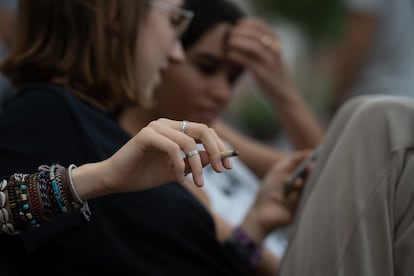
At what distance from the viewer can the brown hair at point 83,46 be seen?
52.7 inches

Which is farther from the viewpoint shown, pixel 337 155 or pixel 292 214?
pixel 292 214

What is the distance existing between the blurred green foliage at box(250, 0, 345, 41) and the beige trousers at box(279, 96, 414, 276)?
2203mm

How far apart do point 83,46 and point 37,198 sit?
49 centimetres

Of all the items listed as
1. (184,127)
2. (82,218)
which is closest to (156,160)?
(184,127)

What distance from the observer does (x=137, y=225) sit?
47.7 inches

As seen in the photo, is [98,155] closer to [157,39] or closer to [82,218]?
[82,218]

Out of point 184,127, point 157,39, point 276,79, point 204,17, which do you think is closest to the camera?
point 184,127

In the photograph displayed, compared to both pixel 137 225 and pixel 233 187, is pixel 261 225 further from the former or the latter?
pixel 137 225

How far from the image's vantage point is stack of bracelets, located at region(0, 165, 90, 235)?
93cm

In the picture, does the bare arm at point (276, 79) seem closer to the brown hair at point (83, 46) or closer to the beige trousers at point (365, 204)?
the brown hair at point (83, 46)

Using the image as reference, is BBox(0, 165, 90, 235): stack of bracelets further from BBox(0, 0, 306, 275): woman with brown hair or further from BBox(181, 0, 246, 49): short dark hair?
BBox(181, 0, 246, 49): short dark hair

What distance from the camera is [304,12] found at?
11.3 feet

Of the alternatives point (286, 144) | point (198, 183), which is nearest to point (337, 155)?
point (198, 183)

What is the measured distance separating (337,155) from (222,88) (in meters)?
0.78
